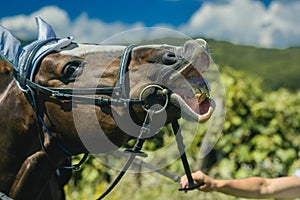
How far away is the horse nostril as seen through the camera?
8.43ft

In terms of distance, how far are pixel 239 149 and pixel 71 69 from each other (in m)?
4.54

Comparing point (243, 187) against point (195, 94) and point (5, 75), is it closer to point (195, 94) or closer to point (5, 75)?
point (195, 94)

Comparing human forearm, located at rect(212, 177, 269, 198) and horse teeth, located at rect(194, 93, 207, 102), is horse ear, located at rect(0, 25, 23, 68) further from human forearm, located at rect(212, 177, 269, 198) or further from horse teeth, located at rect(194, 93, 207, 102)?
human forearm, located at rect(212, 177, 269, 198)

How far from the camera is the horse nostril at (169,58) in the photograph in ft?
8.43

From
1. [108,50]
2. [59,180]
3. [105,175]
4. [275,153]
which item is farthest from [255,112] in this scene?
[108,50]

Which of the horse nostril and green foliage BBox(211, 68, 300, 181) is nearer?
the horse nostril

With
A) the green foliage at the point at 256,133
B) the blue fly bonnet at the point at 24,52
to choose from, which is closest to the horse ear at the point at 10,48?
the blue fly bonnet at the point at 24,52

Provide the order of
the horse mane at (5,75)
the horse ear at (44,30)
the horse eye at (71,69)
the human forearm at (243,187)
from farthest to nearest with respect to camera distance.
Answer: the human forearm at (243,187) → the horse ear at (44,30) → the horse mane at (5,75) → the horse eye at (71,69)

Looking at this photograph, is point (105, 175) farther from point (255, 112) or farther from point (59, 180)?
point (59, 180)

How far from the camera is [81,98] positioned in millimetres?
2781

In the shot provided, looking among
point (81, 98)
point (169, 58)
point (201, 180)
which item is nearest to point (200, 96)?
point (169, 58)

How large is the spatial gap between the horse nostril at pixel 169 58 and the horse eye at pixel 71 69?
0.45 meters

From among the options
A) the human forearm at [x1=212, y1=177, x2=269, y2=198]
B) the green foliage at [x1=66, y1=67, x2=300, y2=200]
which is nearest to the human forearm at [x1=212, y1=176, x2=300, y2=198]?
the human forearm at [x1=212, y1=177, x2=269, y2=198]

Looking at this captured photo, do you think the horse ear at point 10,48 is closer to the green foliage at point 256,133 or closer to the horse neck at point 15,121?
the horse neck at point 15,121
